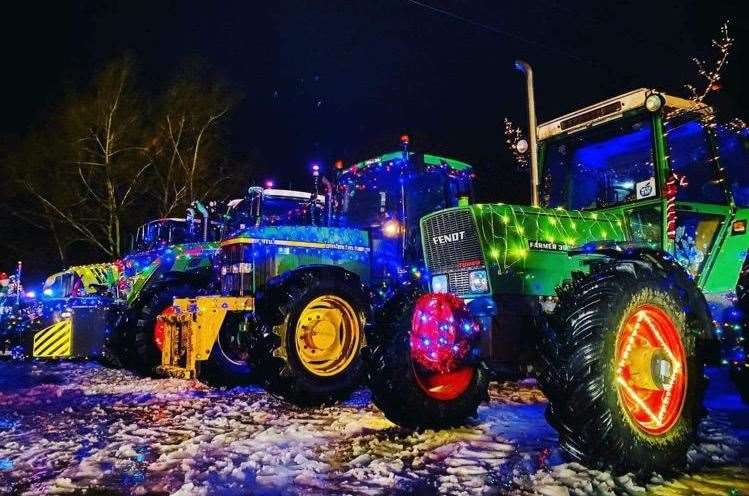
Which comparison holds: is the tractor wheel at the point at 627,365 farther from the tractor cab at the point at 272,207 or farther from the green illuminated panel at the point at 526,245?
the tractor cab at the point at 272,207

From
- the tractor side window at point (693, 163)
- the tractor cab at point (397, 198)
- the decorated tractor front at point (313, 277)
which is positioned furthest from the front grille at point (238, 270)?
the tractor side window at point (693, 163)

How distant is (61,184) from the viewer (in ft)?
74.8

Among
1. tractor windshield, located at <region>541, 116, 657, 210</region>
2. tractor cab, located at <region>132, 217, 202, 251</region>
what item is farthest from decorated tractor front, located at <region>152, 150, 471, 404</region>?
tractor cab, located at <region>132, 217, 202, 251</region>

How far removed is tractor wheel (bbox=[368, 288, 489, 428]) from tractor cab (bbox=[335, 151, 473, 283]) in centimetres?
233

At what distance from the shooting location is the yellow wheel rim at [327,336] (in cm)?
698

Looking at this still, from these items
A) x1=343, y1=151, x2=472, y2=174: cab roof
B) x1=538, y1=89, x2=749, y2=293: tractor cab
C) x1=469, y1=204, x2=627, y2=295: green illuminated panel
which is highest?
x1=343, y1=151, x2=472, y2=174: cab roof

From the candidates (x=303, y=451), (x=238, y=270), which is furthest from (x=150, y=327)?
A: (x=303, y=451)

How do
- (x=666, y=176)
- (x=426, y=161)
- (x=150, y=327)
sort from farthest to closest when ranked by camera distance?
(x=150, y=327)
(x=426, y=161)
(x=666, y=176)

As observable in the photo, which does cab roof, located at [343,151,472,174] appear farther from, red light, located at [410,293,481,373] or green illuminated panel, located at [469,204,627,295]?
red light, located at [410,293,481,373]

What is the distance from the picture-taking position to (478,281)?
526 cm

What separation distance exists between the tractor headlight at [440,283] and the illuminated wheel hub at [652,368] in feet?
6.44

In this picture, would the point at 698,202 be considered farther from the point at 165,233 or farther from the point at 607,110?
the point at 165,233

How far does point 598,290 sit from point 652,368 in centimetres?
75

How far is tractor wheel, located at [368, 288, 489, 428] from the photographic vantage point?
5.11 meters
